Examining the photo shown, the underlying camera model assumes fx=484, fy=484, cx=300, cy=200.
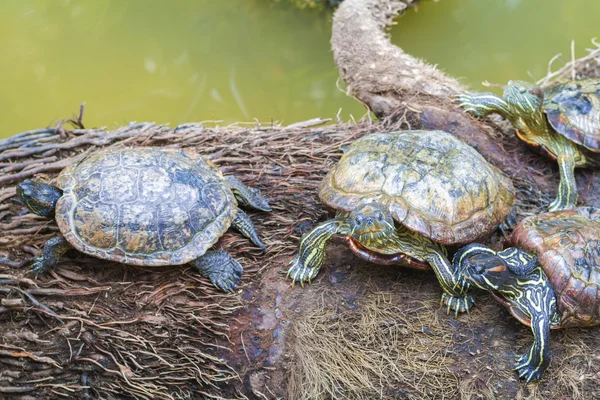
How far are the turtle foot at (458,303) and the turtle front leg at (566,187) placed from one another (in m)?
1.10

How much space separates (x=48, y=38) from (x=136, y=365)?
14.3 feet

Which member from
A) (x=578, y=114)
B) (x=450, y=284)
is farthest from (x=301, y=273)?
(x=578, y=114)

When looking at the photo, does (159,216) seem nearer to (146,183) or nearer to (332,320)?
(146,183)

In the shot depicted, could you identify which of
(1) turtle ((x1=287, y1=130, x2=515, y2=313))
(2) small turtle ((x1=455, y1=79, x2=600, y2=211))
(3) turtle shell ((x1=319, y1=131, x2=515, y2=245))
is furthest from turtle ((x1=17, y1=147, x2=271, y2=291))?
(2) small turtle ((x1=455, y1=79, x2=600, y2=211))

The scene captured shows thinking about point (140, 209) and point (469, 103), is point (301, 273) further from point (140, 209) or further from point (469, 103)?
point (469, 103)

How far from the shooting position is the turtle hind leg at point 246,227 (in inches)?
110

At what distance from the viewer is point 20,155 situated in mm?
3070

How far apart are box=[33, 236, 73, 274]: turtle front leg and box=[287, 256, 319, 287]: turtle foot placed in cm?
118

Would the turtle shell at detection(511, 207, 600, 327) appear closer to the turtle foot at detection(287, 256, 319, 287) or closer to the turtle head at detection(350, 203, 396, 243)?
the turtle head at detection(350, 203, 396, 243)

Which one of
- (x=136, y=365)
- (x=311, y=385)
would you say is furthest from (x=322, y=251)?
(x=136, y=365)

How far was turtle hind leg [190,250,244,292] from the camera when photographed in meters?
2.60

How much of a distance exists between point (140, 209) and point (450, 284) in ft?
5.42

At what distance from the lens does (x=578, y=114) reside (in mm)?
3299

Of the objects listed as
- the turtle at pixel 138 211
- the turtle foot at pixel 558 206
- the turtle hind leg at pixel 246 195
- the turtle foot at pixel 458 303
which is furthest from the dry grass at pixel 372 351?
the turtle foot at pixel 558 206
